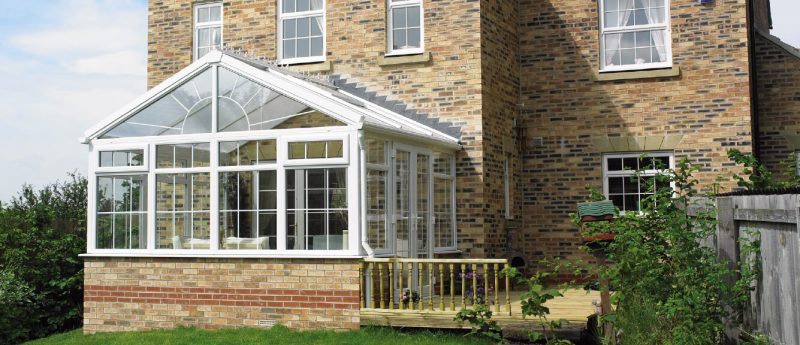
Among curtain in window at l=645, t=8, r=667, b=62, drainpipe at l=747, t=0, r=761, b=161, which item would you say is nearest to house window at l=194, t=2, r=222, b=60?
curtain in window at l=645, t=8, r=667, b=62

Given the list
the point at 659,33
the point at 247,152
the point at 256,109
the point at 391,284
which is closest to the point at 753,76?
the point at 659,33

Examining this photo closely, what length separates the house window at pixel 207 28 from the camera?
16.8 metres

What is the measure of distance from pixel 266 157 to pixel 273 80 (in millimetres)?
1021

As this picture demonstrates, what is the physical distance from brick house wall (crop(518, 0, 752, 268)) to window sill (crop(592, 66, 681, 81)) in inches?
3.5

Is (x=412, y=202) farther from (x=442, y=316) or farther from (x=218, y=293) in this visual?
(x=218, y=293)

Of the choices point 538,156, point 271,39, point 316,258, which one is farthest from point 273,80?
point 538,156

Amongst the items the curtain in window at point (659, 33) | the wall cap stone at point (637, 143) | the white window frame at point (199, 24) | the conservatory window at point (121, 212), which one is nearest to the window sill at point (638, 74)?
the curtain in window at point (659, 33)

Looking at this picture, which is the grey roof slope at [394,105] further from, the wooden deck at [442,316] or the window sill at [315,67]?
the wooden deck at [442,316]

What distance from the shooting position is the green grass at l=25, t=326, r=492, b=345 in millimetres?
10602

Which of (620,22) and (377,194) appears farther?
(620,22)

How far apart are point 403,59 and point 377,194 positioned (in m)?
3.54

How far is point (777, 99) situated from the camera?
15.7 meters

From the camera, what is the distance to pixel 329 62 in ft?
50.6

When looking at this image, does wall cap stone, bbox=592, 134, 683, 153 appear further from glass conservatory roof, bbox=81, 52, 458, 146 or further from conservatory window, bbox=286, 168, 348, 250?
conservatory window, bbox=286, 168, 348, 250
